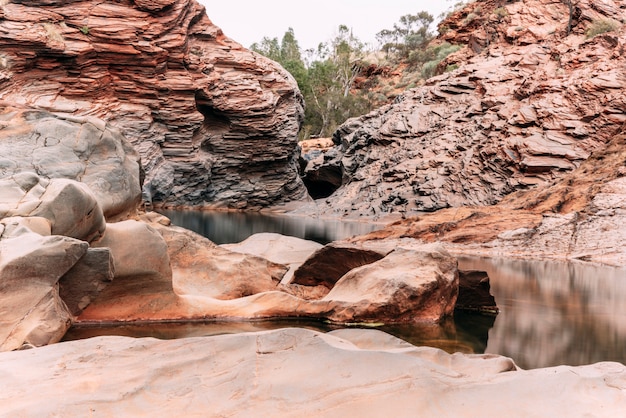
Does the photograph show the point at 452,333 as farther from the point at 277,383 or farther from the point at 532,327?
the point at 277,383

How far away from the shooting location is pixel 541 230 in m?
14.8

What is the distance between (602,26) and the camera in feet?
84.7

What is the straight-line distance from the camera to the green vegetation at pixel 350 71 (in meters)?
50.0

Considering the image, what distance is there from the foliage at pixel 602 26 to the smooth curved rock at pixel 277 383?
26700 millimetres

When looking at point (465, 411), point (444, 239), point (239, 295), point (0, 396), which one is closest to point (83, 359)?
point (0, 396)

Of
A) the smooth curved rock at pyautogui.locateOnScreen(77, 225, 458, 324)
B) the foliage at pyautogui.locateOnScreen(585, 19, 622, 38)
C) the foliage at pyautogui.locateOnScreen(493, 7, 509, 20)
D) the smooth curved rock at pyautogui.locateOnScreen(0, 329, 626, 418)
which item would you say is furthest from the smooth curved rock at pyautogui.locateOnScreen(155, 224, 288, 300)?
the foliage at pyautogui.locateOnScreen(493, 7, 509, 20)

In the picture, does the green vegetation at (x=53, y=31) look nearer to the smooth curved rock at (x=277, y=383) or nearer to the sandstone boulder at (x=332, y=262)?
the sandstone boulder at (x=332, y=262)

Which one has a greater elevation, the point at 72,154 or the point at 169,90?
the point at 169,90

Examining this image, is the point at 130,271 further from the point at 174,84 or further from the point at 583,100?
the point at 174,84

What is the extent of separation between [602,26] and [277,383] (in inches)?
1121

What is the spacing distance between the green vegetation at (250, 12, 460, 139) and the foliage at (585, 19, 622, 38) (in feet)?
51.6

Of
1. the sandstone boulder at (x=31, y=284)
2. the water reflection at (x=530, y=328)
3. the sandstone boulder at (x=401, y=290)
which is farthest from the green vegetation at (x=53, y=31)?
the sandstone boulder at (x=31, y=284)

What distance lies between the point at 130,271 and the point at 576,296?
6843 millimetres

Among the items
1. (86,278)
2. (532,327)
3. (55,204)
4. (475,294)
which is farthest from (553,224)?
(55,204)
